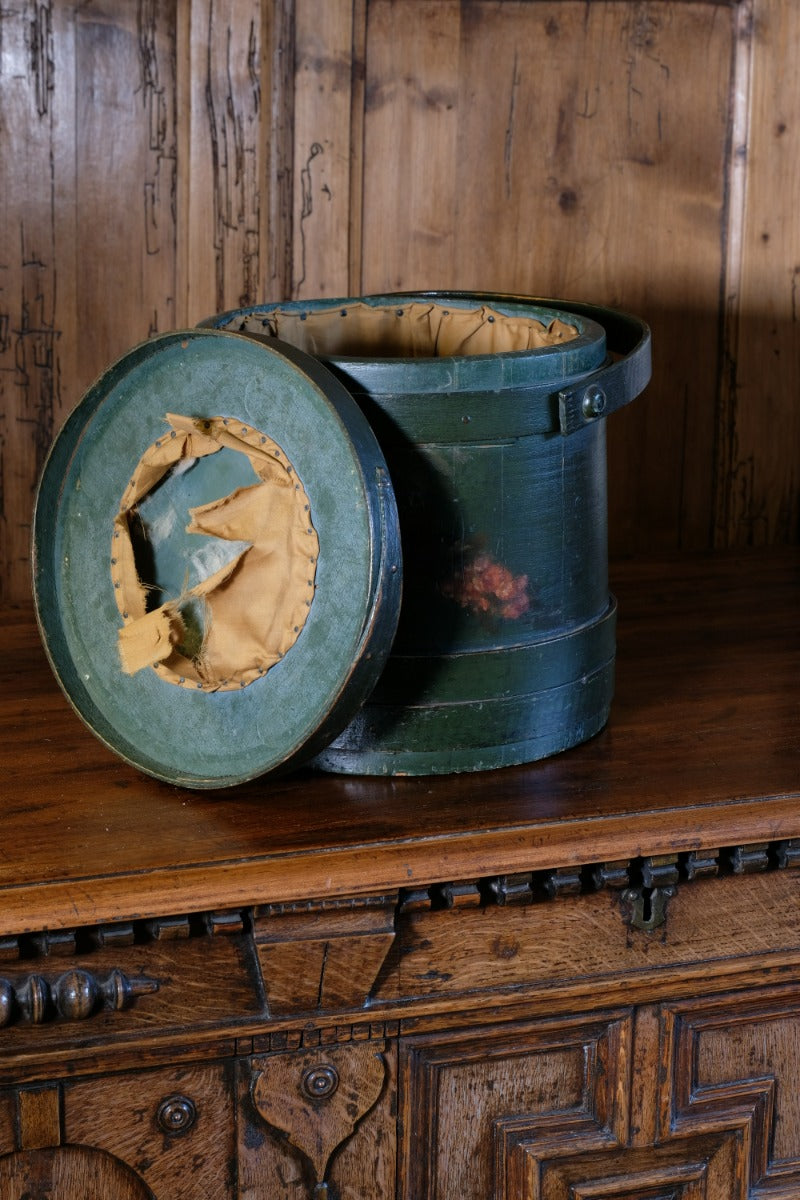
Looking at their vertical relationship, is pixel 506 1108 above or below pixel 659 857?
below

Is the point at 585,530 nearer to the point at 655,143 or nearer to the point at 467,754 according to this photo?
the point at 467,754

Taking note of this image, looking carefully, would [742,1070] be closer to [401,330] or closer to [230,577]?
[230,577]

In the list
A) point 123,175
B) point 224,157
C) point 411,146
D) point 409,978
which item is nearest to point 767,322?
point 411,146

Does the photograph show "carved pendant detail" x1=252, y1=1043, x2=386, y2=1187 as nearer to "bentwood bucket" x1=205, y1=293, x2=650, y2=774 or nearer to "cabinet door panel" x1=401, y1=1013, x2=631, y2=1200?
"cabinet door panel" x1=401, y1=1013, x2=631, y2=1200

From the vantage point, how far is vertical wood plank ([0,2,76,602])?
193 centimetres

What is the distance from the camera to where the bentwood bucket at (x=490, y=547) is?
1296 mm

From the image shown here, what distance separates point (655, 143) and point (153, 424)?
45.0 inches

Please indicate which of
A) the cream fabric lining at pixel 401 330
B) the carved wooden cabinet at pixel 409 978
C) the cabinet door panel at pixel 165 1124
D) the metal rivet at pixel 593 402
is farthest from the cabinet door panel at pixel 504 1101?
the cream fabric lining at pixel 401 330

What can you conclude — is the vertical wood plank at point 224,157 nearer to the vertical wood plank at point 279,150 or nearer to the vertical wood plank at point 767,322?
the vertical wood plank at point 279,150

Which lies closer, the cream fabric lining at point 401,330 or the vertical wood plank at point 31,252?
the cream fabric lining at point 401,330

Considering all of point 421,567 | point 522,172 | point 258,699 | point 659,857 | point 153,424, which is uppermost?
point 522,172

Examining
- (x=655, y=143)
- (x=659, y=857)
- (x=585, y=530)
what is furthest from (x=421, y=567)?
(x=655, y=143)

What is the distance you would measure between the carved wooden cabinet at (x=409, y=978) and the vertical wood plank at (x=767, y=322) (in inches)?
35.8

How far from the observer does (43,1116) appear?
1216 mm
